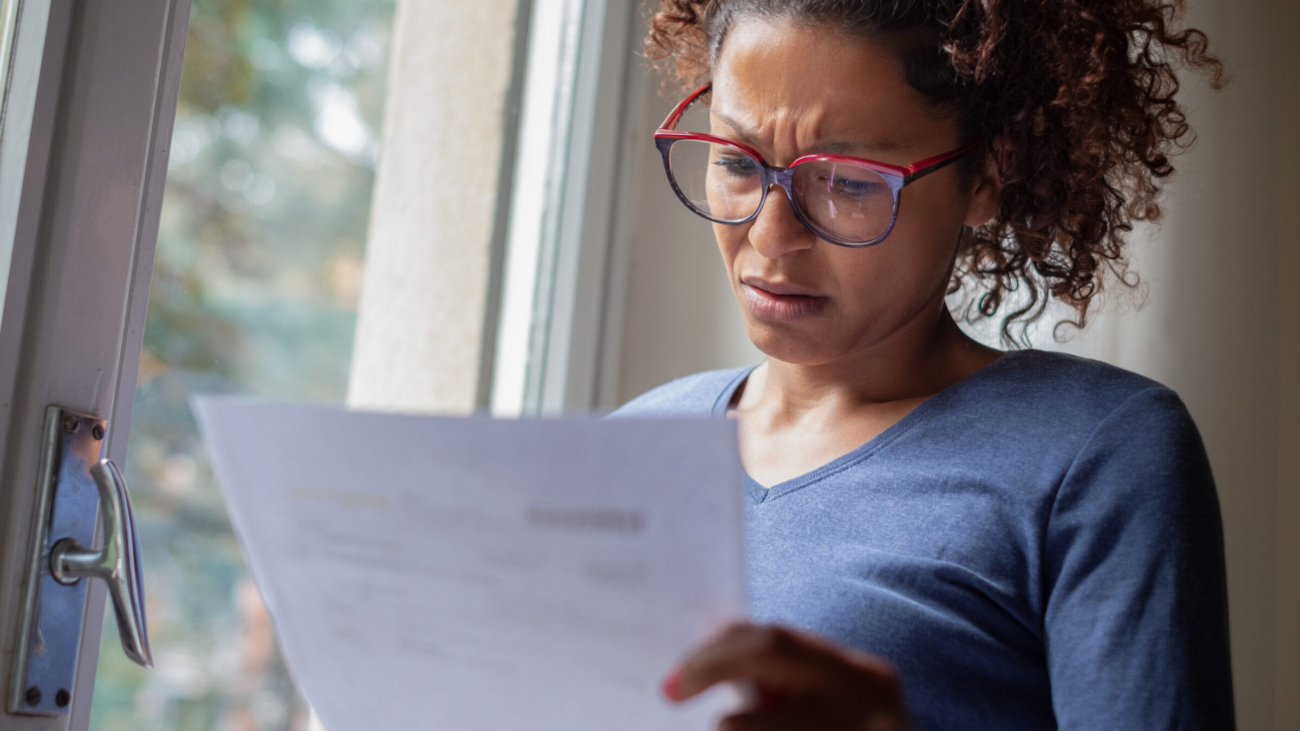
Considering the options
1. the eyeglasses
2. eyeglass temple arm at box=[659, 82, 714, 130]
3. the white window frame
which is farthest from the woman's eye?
the white window frame

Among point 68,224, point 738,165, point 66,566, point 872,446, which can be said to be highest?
point 738,165

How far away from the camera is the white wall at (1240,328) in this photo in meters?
0.99

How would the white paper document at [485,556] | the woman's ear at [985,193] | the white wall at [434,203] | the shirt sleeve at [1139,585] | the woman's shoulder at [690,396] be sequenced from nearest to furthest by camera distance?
the white paper document at [485,556] < the shirt sleeve at [1139,585] < the woman's ear at [985,193] < the woman's shoulder at [690,396] < the white wall at [434,203]

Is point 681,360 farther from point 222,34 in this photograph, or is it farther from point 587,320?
point 222,34

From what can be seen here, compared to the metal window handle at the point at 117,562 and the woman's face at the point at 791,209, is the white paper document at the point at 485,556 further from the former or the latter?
the woman's face at the point at 791,209

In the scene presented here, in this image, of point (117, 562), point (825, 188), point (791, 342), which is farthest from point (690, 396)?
point (117, 562)

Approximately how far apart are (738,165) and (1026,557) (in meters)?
0.40

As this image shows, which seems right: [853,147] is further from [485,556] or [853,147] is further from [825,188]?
[485,556]

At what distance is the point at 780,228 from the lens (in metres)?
0.85

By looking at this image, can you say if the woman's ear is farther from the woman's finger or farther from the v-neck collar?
the woman's finger

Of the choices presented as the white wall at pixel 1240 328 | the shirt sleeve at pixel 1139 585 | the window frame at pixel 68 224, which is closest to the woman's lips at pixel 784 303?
the shirt sleeve at pixel 1139 585

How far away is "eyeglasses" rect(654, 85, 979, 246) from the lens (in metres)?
0.82

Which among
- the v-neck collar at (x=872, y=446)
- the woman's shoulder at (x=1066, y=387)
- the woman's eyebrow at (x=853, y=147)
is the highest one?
the woman's eyebrow at (x=853, y=147)

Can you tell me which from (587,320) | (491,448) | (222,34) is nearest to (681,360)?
(587,320)
